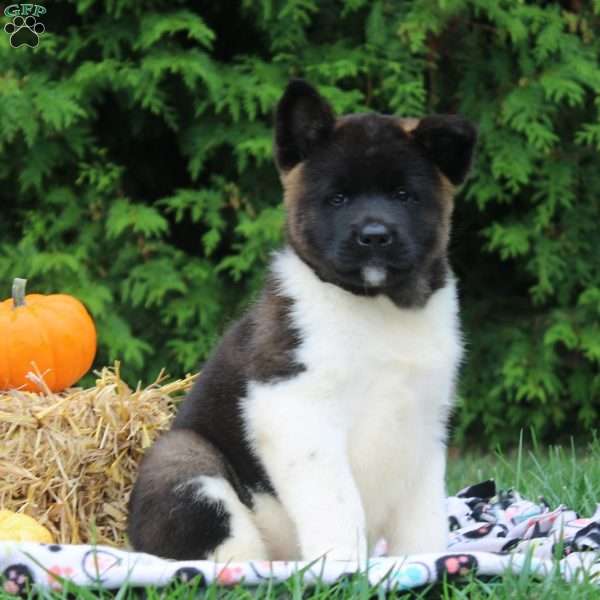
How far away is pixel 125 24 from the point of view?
25.2 ft

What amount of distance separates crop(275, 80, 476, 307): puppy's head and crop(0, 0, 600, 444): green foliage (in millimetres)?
3250

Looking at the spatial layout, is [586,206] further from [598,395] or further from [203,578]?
[203,578]

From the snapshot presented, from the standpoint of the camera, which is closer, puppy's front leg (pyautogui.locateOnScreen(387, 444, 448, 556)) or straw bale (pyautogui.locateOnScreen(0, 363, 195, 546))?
puppy's front leg (pyautogui.locateOnScreen(387, 444, 448, 556))

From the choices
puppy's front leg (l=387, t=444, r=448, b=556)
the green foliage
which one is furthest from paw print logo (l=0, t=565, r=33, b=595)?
the green foliage

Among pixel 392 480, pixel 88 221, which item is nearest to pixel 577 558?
pixel 392 480

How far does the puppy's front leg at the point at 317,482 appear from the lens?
154 inches

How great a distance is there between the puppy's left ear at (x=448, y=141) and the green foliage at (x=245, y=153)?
327cm

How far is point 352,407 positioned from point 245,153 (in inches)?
153

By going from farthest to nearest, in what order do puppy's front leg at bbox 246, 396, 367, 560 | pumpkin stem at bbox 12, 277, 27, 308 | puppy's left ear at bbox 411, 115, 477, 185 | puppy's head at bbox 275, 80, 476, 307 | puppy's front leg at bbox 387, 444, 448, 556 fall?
pumpkin stem at bbox 12, 277, 27, 308 → puppy's front leg at bbox 387, 444, 448, 556 → puppy's left ear at bbox 411, 115, 477, 185 → puppy's head at bbox 275, 80, 476, 307 → puppy's front leg at bbox 246, 396, 367, 560

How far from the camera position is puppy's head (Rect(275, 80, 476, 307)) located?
4.03 metres

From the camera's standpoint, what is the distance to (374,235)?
13.0 ft

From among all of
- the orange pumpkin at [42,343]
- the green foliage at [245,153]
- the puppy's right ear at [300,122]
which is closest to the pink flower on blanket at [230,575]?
the puppy's right ear at [300,122]

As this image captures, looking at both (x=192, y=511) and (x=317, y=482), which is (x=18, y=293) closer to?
(x=192, y=511)

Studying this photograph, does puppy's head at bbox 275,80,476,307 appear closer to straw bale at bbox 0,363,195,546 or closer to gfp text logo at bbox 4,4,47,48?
straw bale at bbox 0,363,195,546
